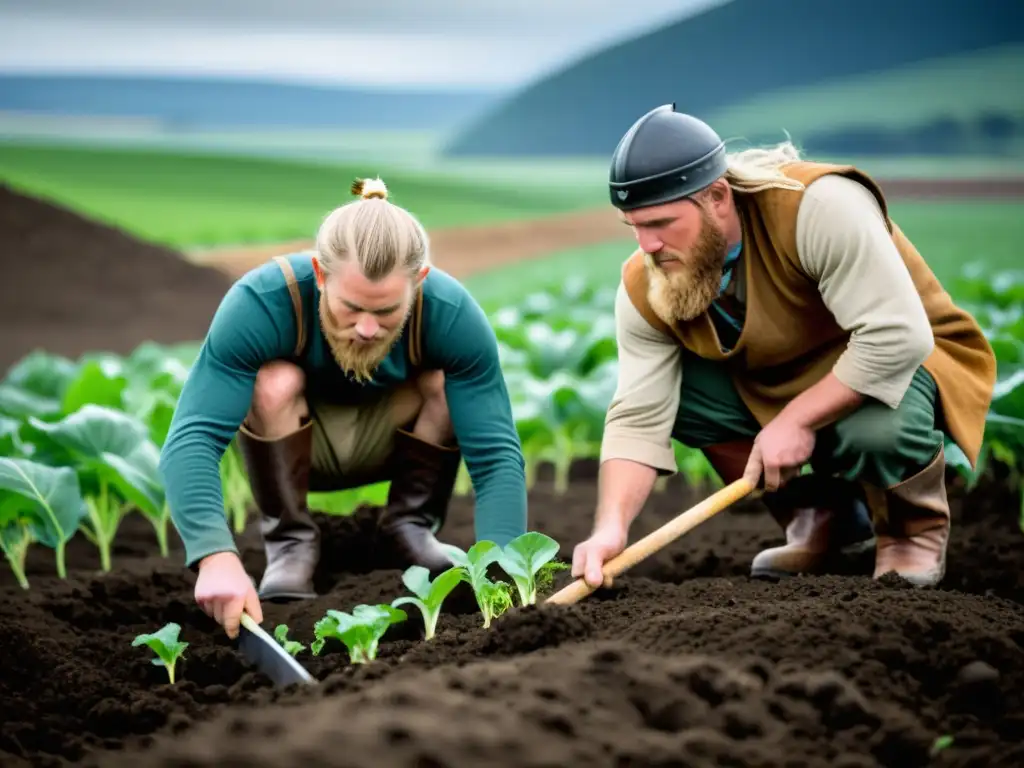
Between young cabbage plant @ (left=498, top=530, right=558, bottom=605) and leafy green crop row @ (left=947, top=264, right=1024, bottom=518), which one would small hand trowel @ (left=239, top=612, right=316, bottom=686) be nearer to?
young cabbage plant @ (left=498, top=530, right=558, bottom=605)

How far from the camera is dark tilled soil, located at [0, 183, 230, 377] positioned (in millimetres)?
9414

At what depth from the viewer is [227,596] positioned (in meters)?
2.38

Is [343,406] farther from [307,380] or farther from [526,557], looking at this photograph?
[526,557]

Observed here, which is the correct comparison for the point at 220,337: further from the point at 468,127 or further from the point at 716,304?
the point at 468,127

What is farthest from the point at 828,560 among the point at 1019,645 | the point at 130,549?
the point at 130,549

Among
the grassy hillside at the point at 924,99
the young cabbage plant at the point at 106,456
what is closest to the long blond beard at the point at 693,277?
the young cabbage plant at the point at 106,456

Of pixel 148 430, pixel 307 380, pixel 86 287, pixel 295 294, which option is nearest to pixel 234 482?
pixel 148 430

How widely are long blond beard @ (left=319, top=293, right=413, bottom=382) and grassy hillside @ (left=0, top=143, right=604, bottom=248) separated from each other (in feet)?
28.3

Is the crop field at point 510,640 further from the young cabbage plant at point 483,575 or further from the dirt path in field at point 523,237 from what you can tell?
the dirt path in field at point 523,237

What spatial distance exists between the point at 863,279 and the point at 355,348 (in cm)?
106

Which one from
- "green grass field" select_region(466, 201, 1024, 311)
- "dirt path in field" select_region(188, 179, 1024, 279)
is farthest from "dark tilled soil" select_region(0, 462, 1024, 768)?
"dirt path in field" select_region(188, 179, 1024, 279)

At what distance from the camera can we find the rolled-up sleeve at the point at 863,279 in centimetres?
252

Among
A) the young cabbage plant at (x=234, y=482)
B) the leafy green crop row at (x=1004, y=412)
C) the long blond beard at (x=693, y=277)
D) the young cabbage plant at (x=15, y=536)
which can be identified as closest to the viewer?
the long blond beard at (x=693, y=277)

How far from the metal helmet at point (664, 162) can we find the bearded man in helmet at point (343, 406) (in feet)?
1.42
